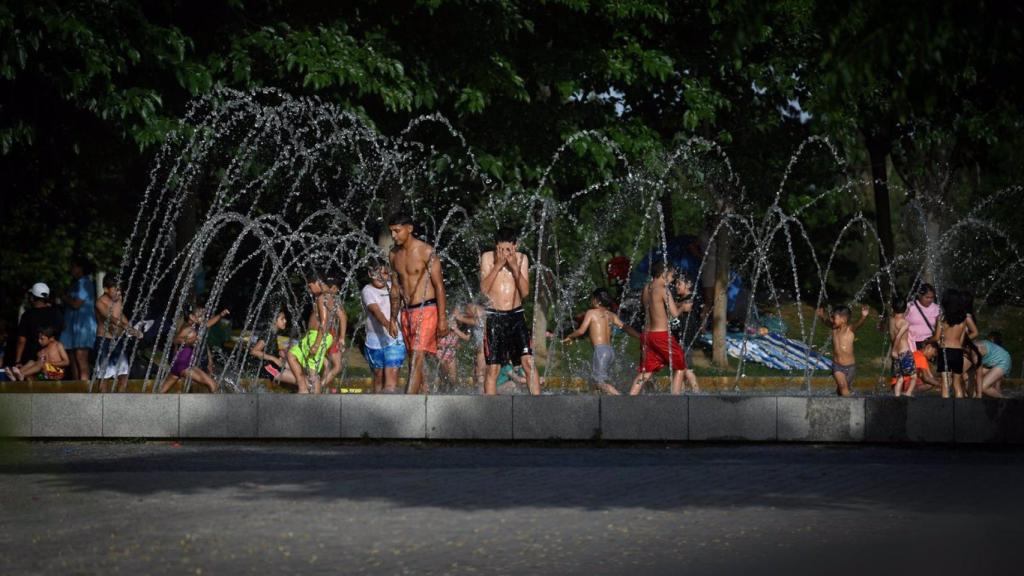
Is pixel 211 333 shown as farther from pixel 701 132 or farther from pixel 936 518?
pixel 936 518

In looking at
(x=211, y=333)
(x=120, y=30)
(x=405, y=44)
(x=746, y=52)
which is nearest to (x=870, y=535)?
(x=211, y=333)

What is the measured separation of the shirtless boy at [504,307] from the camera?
1506cm

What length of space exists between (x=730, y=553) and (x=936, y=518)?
5.14 ft

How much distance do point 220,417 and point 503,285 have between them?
287cm

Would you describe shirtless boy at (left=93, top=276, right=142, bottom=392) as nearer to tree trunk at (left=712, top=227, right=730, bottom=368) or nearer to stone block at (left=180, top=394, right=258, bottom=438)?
stone block at (left=180, top=394, right=258, bottom=438)

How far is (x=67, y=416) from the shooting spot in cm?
1359

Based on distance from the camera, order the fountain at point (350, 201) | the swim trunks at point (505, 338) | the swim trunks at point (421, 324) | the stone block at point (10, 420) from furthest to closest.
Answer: the fountain at point (350, 201), the swim trunks at point (505, 338), the swim trunks at point (421, 324), the stone block at point (10, 420)

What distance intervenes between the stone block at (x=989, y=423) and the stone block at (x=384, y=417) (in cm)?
385

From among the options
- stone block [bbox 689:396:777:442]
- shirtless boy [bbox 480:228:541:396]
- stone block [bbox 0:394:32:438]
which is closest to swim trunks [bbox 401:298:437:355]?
shirtless boy [bbox 480:228:541:396]

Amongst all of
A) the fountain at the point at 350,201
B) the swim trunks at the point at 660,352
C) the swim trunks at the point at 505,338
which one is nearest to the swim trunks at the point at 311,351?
the fountain at the point at 350,201

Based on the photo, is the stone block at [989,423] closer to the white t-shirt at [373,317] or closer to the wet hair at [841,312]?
the wet hair at [841,312]

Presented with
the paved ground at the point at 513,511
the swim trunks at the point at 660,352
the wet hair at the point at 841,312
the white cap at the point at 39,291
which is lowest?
the paved ground at the point at 513,511

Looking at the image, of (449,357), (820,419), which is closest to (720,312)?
(449,357)

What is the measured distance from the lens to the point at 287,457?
482 inches
